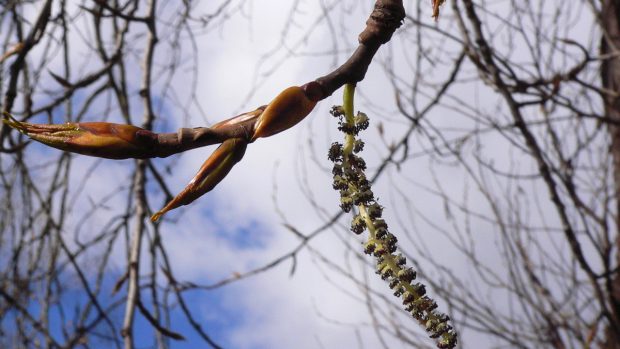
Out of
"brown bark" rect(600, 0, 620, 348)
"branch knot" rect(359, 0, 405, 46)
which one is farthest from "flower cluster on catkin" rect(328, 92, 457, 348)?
"brown bark" rect(600, 0, 620, 348)

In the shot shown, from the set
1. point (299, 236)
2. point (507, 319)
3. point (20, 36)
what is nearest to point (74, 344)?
point (299, 236)

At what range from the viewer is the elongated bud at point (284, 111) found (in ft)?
1.34

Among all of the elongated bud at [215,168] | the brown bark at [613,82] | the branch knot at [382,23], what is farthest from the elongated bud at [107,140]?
the brown bark at [613,82]

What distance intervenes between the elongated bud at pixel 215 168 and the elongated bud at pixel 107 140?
0.11ft

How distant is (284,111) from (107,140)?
108mm

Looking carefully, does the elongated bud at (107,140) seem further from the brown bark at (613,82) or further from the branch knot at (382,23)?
the brown bark at (613,82)

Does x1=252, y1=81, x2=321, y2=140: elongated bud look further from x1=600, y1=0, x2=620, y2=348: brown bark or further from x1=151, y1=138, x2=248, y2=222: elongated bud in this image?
x1=600, y1=0, x2=620, y2=348: brown bark

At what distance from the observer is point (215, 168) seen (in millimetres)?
413

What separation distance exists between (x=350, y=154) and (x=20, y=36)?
1241mm

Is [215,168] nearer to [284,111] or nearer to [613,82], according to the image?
[284,111]

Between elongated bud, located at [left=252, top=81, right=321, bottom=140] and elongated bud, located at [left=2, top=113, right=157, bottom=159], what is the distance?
0.22 feet

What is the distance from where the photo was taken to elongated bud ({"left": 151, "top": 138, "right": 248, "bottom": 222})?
1.35ft

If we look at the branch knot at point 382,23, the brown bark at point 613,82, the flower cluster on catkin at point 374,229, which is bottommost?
the flower cluster on catkin at point 374,229

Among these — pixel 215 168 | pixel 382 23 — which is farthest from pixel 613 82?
pixel 215 168
